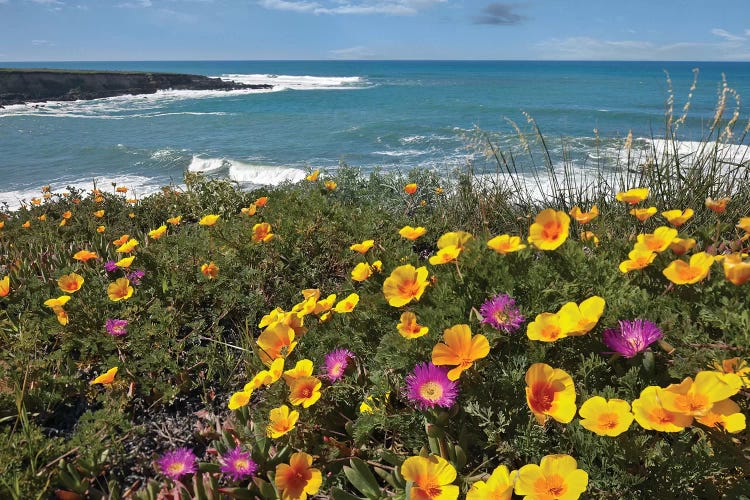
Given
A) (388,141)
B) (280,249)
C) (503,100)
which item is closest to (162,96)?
(503,100)

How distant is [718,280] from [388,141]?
1881cm

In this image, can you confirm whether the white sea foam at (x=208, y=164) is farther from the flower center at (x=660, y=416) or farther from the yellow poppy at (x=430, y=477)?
the flower center at (x=660, y=416)

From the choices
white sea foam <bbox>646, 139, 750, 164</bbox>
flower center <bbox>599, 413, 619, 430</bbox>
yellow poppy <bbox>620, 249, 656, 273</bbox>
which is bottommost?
flower center <bbox>599, 413, 619, 430</bbox>

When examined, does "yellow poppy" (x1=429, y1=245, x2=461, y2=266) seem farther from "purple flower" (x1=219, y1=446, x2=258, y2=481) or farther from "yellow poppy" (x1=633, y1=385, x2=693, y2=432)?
"purple flower" (x1=219, y1=446, x2=258, y2=481)

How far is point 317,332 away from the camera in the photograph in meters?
2.03

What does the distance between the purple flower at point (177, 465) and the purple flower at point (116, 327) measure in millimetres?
873

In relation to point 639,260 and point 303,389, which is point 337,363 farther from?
point 639,260

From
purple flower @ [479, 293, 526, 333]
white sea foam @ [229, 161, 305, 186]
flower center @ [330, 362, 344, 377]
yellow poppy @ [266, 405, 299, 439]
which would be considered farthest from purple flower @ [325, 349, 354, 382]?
white sea foam @ [229, 161, 305, 186]

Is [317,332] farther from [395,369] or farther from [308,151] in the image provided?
[308,151]

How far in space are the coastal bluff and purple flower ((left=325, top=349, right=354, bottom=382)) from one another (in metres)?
46.8

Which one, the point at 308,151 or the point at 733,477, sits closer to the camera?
the point at 733,477

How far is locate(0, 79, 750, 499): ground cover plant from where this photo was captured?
1.29 metres

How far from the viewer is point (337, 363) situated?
177 cm

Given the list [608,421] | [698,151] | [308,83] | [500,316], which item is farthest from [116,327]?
[308,83]
